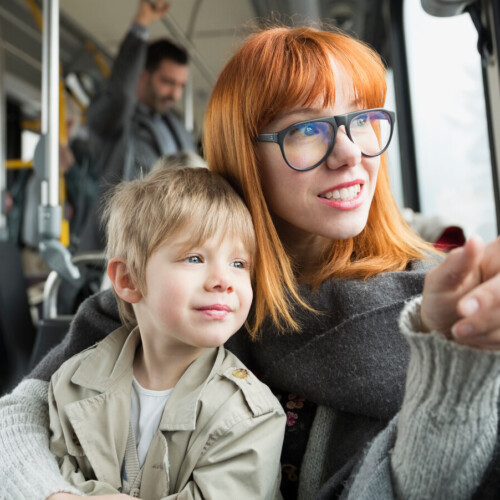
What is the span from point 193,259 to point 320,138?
1.01 feet

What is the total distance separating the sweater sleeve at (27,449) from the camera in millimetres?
831

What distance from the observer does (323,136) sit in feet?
3.21

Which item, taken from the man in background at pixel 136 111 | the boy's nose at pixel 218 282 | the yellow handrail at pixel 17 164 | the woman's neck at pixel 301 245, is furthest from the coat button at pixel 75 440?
the yellow handrail at pixel 17 164

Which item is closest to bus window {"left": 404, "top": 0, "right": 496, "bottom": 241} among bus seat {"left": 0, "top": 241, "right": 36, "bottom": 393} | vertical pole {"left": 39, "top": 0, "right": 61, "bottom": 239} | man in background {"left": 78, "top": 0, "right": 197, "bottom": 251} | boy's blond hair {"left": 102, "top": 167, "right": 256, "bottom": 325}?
boy's blond hair {"left": 102, "top": 167, "right": 256, "bottom": 325}

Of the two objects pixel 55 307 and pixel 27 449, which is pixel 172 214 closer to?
pixel 27 449

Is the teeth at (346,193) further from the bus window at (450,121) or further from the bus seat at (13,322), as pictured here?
the bus seat at (13,322)

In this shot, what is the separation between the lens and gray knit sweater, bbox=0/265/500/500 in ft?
2.10

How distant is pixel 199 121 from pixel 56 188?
6453mm

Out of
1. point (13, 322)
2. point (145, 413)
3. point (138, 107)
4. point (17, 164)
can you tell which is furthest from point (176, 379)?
point (17, 164)

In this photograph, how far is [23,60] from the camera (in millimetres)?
5699

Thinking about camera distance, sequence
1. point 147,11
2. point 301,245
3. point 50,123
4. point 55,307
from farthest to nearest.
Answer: point 147,11, point 50,123, point 55,307, point 301,245

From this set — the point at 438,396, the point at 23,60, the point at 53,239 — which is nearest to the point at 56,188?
the point at 53,239

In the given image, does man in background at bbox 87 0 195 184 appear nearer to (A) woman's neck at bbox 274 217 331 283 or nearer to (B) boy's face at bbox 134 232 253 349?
(A) woman's neck at bbox 274 217 331 283

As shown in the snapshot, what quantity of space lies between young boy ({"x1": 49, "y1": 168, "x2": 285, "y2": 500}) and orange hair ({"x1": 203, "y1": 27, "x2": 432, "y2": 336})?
0.07 m
